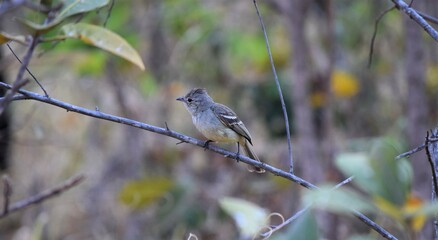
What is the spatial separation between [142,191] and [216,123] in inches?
70.5

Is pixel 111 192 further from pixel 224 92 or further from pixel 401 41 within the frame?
pixel 401 41

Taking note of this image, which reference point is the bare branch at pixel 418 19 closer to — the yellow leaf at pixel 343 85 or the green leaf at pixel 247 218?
the green leaf at pixel 247 218

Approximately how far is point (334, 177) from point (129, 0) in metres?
3.07

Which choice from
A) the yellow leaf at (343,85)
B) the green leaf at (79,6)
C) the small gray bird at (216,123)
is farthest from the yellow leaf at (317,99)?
the green leaf at (79,6)

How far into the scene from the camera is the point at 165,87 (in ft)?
25.6

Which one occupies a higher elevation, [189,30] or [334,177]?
[189,30]

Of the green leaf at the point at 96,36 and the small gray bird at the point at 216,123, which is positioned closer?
the green leaf at the point at 96,36

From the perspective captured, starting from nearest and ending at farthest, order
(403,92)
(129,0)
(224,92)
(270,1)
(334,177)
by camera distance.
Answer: (270,1) → (334,177) → (129,0) → (224,92) → (403,92)

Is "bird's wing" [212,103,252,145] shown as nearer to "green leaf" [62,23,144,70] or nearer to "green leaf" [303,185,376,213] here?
"green leaf" [62,23,144,70]

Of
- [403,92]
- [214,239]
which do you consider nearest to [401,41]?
[403,92]

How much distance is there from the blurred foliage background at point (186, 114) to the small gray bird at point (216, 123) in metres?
1.71

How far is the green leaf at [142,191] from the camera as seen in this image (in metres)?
5.94

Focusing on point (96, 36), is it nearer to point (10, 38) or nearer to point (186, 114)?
point (10, 38)

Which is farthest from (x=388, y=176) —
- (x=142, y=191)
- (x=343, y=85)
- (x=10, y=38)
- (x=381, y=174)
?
(x=343, y=85)
